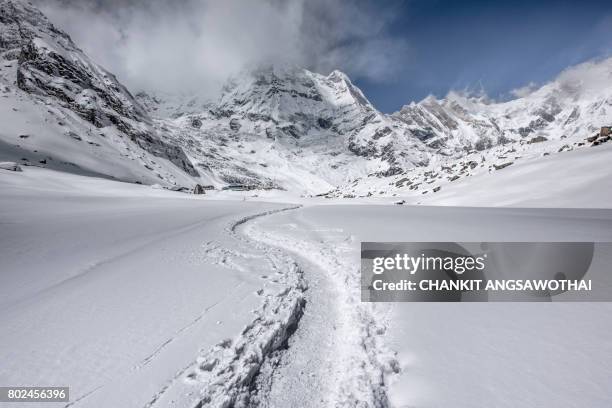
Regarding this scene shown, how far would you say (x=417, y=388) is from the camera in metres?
2.91

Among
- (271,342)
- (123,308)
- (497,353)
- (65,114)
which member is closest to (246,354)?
(271,342)

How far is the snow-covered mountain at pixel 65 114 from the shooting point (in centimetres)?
8083

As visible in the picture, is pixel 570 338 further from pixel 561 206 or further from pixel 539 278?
pixel 561 206

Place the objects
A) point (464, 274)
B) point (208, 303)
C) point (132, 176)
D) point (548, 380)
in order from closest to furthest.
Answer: point (548, 380) < point (208, 303) < point (464, 274) < point (132, 176)

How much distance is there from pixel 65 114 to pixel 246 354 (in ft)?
452

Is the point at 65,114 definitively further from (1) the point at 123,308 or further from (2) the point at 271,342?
(2) the point at 271,342

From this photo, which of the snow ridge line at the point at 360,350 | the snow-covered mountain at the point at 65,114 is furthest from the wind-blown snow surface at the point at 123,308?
the snow-covered mountain at the point at 65,114

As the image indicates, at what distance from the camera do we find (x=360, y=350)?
12.4 feet

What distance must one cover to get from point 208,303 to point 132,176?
10155 cm

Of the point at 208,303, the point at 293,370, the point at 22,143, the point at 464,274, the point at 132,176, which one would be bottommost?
the point at 293,370

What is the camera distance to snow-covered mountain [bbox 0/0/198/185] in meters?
80.8

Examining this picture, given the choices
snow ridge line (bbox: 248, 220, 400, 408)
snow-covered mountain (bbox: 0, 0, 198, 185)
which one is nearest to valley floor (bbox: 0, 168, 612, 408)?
snow ridge line (bbox: 248, 220, 400, 408)

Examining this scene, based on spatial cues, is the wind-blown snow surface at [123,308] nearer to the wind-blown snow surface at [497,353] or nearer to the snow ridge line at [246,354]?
the snow ridge line at [246,354]

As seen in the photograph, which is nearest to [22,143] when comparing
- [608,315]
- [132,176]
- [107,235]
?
[132,176]
